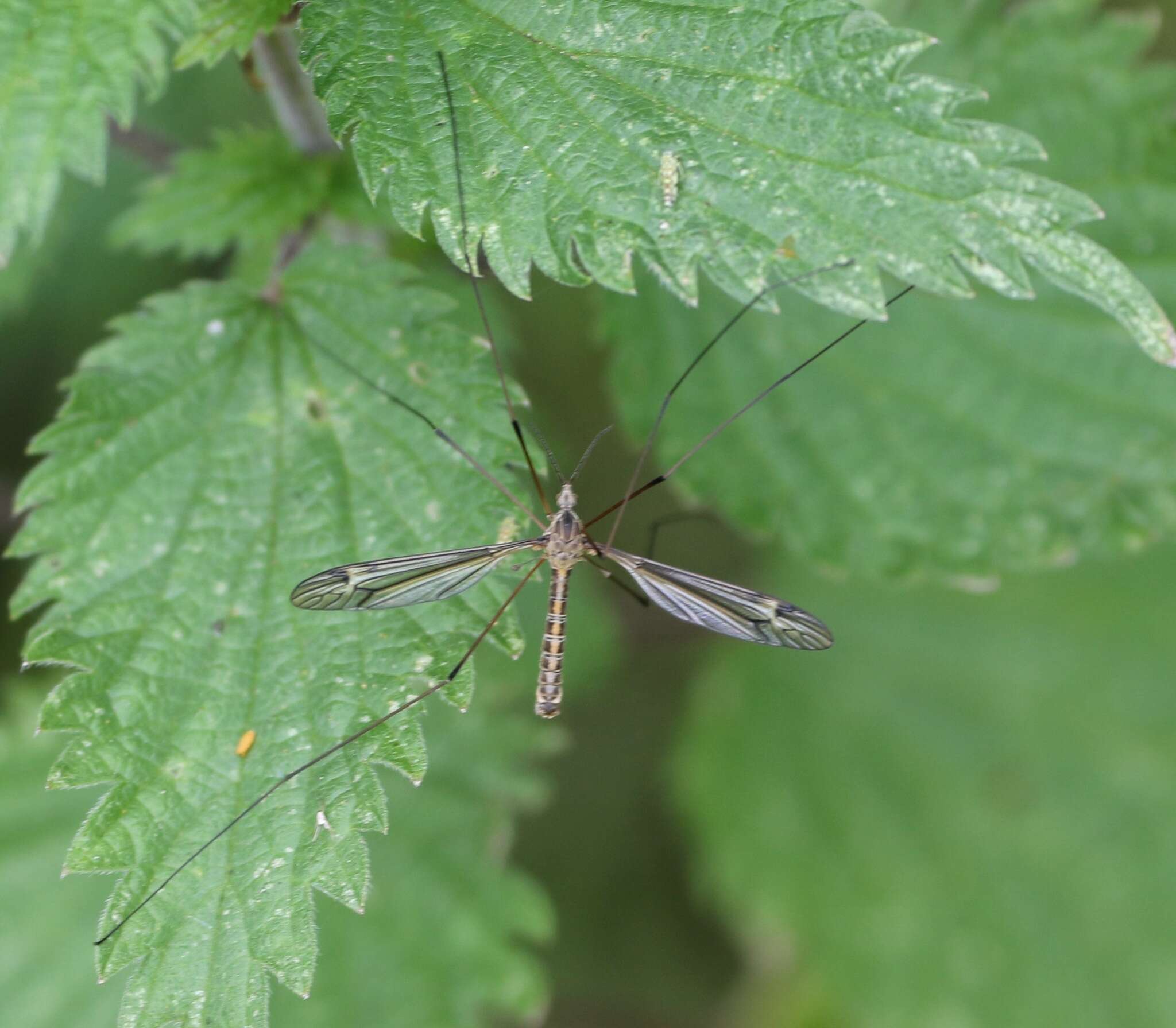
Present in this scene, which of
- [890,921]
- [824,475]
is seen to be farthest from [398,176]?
[890,921]

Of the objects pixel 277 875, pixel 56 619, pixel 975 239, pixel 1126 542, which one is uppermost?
pixel 975 239

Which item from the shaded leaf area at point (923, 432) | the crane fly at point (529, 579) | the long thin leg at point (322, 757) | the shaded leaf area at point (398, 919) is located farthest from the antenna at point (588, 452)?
the shaded leaf area at point (398, 919)

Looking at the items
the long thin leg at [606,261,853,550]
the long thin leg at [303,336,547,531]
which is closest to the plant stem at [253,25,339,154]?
the long thin leg at [303,336,547,531]

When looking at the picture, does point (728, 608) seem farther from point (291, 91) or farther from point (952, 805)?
point (952, 805)

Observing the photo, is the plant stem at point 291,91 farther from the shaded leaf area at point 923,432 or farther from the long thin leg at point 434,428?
the shaded leaf area at point 923,432

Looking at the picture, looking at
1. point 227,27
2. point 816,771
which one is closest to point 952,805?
point 816,771

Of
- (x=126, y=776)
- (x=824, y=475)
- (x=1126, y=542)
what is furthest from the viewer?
(x=824, y=475)

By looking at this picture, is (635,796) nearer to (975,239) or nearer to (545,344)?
(545,344)
